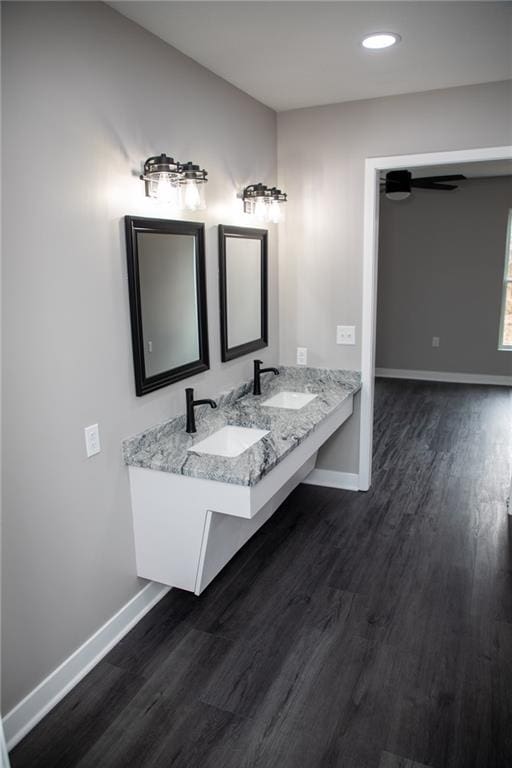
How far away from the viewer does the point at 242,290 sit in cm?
324

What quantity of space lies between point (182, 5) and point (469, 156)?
1819 mm

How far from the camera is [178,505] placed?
2305 mm

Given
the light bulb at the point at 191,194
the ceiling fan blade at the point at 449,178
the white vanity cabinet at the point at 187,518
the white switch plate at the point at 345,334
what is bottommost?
the white vanity cabinet at the point at 187,518

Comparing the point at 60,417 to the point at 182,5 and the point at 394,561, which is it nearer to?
the point at 182,5

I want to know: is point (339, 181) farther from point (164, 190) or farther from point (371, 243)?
point (164, 190)

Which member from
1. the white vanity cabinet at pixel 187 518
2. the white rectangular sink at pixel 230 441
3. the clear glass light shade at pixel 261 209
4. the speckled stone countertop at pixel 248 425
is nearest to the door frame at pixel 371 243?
the speckled stone countertop at pixel 248 425

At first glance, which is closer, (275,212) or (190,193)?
(190,193)

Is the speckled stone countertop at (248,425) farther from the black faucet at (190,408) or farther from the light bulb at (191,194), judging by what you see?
the light bulb at (191,194)

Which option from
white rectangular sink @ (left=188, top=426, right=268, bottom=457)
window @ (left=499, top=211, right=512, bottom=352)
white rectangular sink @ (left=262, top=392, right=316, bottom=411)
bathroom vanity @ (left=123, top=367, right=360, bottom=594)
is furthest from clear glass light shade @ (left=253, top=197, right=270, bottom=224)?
window @ (left=499, top=211, right=512, bottom=352)

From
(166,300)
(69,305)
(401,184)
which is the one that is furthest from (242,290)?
(401,184)

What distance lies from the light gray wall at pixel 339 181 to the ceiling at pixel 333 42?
0.12 metres

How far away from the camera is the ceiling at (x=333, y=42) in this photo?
208cm

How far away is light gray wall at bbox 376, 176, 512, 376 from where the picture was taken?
6.70 meters

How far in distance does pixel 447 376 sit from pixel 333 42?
5.42 meters
